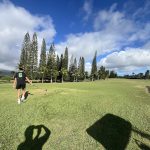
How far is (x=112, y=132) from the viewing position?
9.88 meters

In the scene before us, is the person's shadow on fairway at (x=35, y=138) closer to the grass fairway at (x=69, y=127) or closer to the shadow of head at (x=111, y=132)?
the grass fairway at (x=69, y=127)

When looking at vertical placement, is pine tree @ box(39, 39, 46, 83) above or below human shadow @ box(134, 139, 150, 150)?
above

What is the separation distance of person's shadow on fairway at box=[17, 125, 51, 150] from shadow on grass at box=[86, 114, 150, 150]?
205 cm

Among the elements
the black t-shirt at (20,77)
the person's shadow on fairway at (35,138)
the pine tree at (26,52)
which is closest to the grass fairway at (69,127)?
the person's shadow on fairway at (35,138)

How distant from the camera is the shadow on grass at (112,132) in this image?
861 centimetres

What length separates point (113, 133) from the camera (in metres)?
9.76

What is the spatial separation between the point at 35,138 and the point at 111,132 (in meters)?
3.58

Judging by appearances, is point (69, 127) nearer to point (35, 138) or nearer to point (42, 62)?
point (35, 138)

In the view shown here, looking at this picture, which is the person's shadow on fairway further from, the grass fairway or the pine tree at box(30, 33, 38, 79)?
the pine tree at box(30, 33, 38, 79)

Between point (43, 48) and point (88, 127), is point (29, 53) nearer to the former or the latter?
point (43, 48)

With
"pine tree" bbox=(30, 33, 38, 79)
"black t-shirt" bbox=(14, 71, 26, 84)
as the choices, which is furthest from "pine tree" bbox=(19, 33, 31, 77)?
"black t-shirt" bbox=(14, 71, 26, 84)

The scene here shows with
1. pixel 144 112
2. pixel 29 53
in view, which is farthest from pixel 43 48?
pixel 144 112

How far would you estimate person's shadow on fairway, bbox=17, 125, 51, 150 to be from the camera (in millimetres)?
7912

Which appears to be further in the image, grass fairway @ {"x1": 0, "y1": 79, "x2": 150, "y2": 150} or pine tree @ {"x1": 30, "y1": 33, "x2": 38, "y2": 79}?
pine tree @ {"x1": 30, "y1": 33, "x2": 38, "y2": 79}
